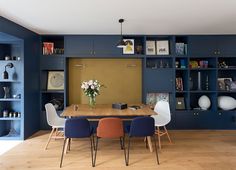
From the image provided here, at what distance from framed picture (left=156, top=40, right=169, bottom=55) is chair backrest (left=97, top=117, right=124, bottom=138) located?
2.54 meters

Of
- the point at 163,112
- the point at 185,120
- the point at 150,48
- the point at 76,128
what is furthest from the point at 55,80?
the point at 185,120

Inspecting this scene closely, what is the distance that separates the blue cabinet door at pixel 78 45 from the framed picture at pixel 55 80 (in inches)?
22.3

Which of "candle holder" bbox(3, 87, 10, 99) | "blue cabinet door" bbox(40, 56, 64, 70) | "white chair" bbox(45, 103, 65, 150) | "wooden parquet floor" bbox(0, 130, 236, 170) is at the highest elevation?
"blue cabinet door" bbox(40, 56, 64, 70)

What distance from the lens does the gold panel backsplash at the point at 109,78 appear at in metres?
5.25

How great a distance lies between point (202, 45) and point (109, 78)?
2377 millimetres

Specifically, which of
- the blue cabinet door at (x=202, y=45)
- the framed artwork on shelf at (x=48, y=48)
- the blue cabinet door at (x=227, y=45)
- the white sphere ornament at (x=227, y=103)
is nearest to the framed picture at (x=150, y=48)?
the blue cabinet door at (x=202, y=45)

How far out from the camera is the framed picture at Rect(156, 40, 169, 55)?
504 cm

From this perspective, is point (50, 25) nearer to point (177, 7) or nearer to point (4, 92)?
point (4, 92)

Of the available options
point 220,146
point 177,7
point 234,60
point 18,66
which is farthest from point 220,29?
point 18,66

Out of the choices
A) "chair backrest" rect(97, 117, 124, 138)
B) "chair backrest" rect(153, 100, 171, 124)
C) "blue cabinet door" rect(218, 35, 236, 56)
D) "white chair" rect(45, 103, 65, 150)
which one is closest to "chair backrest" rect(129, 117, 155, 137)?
"chair backrest" rect(97, 117, 124, 138)

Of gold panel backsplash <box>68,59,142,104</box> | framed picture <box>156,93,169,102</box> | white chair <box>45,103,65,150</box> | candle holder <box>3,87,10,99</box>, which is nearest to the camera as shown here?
white chair <box>45,103,65,150</box>

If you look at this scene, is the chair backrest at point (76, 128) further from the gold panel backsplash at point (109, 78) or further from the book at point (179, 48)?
the book at point (179, 48)

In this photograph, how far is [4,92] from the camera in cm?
452

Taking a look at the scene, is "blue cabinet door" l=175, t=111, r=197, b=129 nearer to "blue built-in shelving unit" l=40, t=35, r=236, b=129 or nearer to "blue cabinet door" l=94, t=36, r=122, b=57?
"blue built-in shelving unit" l=40, t=35, r=236, b=129
